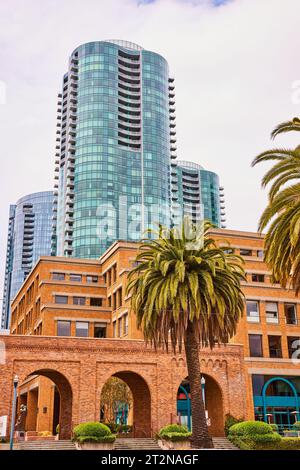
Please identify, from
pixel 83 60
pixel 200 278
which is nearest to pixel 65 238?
pixel 83 60

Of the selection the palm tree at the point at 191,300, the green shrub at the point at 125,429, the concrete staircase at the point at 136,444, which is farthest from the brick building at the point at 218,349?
the palm tree at the point at 191,300

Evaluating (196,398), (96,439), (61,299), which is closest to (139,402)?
(96,439)

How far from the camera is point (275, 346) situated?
6353 cm

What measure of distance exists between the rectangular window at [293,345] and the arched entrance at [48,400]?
25.2 metres

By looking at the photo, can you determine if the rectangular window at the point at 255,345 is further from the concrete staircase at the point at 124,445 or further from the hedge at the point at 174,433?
the hedge at the point at 174,433

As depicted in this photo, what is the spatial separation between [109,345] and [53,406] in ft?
60.8

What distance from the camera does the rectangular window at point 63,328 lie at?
240ft

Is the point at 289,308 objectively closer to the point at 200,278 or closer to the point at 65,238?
the point at 200,278

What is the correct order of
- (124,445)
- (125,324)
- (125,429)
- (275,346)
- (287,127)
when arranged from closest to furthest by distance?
1. (287,127)
2. (124,445)
3. (125,429)
4. (275,346)
5. (125,324)

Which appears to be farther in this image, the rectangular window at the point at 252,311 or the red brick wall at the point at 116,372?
the rectangular window at the point at 252,311

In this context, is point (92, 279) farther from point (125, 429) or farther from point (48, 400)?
point (125, 429)

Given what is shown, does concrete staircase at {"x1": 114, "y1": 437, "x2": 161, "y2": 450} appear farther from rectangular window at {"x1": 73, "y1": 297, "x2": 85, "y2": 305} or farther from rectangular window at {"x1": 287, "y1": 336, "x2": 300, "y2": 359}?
rectangular window at {"x1": 73, "y1": 297, "x2": 85, "y2": 305}

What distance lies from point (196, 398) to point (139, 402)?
528 inches

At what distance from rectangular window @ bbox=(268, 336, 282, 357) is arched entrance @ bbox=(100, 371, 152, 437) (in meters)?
17.8
